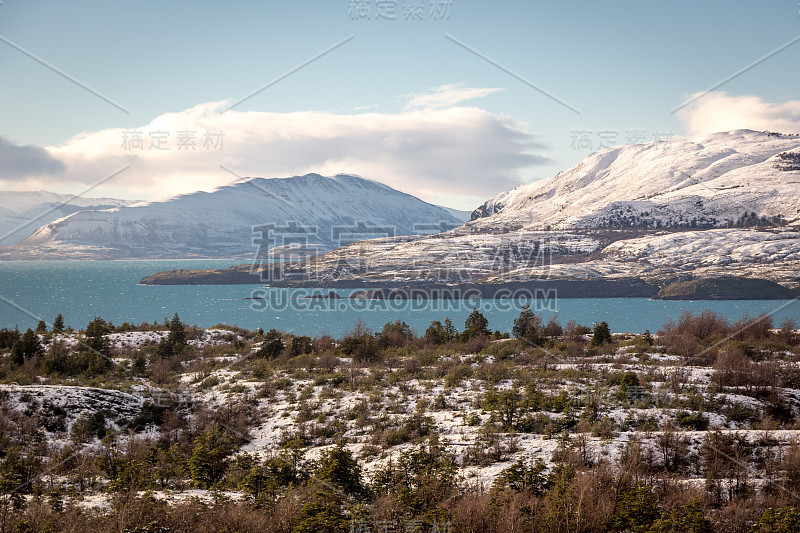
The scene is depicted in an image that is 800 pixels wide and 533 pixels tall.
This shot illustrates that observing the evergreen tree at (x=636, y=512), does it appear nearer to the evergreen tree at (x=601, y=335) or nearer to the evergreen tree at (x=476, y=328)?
the evergreen tree at (x=601, y=335)

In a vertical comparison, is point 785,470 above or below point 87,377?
above

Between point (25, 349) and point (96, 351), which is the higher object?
point (25, 349)

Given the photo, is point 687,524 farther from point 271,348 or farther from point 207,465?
point 271,348

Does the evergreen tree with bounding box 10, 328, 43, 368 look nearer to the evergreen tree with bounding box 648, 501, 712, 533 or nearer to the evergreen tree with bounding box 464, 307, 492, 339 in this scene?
the evergreen tree with bounding box 464, 307, 492, 339

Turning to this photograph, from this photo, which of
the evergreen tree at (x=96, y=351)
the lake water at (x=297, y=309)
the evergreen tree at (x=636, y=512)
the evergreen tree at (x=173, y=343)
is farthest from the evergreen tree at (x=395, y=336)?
the lake water at (x=297, y=309)

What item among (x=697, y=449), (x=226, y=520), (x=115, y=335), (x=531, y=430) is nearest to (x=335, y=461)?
(x=226, y=520)

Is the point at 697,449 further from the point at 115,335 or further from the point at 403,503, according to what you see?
the point at 115,335

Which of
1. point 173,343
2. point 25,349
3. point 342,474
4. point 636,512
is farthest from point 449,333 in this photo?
point 636,512
